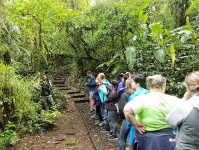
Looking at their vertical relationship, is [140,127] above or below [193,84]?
below

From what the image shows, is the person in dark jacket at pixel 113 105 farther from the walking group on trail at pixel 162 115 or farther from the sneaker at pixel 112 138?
the walking group on trail at pixel 162 115

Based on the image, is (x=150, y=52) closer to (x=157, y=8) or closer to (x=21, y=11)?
(x=157, y=8)

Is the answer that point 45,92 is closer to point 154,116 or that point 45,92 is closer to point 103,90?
point 103,90

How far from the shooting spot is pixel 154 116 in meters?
2.42

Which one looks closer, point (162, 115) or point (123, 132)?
point (162, 115)

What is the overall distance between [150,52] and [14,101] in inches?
165

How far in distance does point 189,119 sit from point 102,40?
6.10m

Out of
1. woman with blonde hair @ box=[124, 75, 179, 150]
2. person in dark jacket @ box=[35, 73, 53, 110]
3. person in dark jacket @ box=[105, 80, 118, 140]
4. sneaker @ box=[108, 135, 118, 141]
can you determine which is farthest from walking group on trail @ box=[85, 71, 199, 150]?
person in dark jacket @ box=[35, 73, 53, 110]

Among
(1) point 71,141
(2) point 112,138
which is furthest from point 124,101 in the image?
(1) point 71,141

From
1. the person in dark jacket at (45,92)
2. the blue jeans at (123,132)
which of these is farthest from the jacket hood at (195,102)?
the person in dark jacket at (45,92)

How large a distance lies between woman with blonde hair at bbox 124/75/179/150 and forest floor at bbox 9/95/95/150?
116 inches

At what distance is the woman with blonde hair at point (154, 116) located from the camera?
2412 mm

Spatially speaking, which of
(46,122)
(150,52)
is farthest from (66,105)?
(150,52)

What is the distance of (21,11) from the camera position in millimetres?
8328
